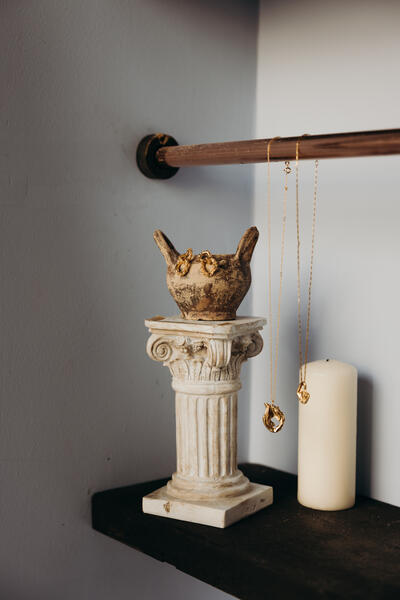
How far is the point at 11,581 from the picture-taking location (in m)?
1.26

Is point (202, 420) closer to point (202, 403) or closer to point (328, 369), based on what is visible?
point (202, 403)

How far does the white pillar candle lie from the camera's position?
1.26 meters

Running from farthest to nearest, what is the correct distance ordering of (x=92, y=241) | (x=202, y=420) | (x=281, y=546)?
1. (x=92, y=241)
2. (x=202, y=420)
3. (x=281, y=546)

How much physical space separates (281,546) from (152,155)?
79 centimetres

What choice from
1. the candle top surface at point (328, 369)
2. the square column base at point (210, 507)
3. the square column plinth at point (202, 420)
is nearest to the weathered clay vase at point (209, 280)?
the square column plinth at point (202, 420)

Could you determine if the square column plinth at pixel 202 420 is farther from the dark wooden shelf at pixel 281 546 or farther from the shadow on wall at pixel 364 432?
the shadow on wall at pixel 364 432

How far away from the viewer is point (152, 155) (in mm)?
1411

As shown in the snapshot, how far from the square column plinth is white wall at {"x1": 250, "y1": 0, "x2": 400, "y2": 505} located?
243 mm

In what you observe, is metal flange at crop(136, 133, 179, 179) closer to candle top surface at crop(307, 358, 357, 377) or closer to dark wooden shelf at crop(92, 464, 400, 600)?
candle top surface at crop(307, 358, 357, 377)

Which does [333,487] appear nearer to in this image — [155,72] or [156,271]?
[156,271]

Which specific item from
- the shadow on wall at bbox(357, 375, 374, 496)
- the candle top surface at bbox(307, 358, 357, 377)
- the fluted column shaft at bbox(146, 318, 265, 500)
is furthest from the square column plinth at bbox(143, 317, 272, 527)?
the shadow on wall at bbox(357, 375, 374, 496)

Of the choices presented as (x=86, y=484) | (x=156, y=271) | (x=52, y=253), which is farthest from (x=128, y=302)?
(x=86, y=484)

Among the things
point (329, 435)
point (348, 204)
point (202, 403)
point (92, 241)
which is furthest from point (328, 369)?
point (92, 241)

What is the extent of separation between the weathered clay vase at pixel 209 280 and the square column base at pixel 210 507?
1.07 feet
